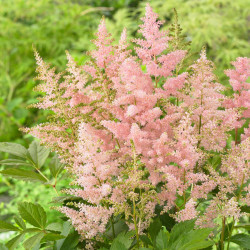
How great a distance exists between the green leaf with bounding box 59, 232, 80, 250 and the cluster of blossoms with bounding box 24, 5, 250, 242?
32mm

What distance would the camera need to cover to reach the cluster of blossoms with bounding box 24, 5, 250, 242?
670 mm

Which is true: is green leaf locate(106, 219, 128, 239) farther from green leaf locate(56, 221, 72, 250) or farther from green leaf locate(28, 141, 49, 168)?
green leaf locate(28, 141, 49, 168)

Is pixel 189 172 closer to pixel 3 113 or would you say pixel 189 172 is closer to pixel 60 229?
pixel 60 229

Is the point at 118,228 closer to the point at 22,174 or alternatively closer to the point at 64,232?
the point at 64,232

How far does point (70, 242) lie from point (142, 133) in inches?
11.4

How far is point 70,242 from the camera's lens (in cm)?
76

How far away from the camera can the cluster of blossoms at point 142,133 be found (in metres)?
0.67

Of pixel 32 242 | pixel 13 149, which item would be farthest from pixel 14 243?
pixel 13 149

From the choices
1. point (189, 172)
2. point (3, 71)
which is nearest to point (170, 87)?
point (189, 172)

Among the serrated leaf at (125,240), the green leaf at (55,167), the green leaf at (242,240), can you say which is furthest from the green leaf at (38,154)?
the green leaf at (242,240)

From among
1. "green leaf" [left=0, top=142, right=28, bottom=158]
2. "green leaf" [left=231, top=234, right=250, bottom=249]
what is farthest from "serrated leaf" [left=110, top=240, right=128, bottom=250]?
"green leaf" [left=0, top=142, right=28, bottom=158]

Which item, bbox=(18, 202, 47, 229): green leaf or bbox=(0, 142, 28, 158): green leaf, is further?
bbox=(0, 142, 28, 158): green leaf

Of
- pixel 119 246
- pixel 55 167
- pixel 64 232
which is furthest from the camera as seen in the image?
pixel 55 167

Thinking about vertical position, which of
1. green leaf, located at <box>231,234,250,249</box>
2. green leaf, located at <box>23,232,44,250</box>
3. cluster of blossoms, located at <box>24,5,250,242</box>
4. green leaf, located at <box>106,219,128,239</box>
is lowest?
green leaf, located at <box>231,234,250,249</box>
